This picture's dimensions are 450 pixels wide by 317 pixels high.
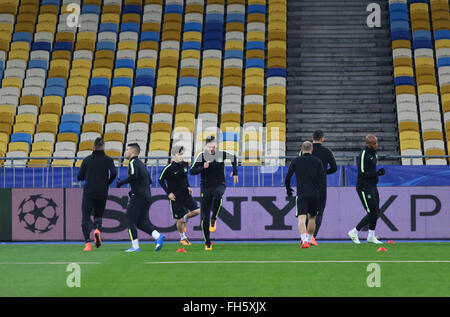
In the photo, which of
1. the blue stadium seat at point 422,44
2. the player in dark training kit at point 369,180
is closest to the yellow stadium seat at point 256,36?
the blue stadium seat at point 422,44

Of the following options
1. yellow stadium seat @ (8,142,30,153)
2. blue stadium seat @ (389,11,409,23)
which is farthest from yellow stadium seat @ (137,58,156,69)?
blue stadium seat @ (389,11,409,23)

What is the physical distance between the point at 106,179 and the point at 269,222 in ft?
12.0

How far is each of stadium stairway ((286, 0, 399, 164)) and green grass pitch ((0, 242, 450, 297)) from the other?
820 cm

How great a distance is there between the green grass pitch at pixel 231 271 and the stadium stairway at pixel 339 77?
8.20 m

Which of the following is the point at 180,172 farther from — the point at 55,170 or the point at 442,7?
the point at 442,7

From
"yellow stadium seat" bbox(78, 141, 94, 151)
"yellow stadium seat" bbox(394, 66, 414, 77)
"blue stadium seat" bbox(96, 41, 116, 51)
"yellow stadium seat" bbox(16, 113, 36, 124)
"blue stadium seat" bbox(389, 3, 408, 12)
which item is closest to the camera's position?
"yellow stadium seat" bbox(78, 141, 94, 151)

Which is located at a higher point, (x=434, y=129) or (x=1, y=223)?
(x=434, y=129)

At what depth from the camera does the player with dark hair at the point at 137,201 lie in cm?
1179

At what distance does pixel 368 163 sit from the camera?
1262 cm

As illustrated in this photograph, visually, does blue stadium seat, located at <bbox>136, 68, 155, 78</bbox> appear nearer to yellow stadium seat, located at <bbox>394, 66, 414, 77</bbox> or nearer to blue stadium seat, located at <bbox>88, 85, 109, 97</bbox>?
blue stadium seat, located at <bbox>88, 85, 109, 97</bbox>

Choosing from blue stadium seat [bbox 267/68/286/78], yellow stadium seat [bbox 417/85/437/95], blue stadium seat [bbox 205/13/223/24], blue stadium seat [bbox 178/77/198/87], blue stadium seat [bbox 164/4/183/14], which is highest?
blue stadium seat [bbox 164/4/183/14]

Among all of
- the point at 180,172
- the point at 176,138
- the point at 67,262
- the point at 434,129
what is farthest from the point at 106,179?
the point at 434,129

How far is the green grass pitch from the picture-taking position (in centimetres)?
731

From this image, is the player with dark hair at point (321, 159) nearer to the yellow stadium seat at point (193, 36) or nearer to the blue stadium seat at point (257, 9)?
the yellow stadium seat at point (193, 36)
